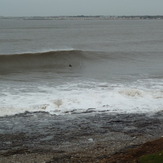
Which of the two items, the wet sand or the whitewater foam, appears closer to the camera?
the wet sand

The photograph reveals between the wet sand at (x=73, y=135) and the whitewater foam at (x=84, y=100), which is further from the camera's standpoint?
the whitewater foam at (x=84, y=100)

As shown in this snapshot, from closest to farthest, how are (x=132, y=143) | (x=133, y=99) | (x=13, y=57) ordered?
(x=132, y=143) → (x=133, y=99) → (x=13, y=57)

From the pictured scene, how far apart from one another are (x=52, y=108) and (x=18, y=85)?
5411 millimetres

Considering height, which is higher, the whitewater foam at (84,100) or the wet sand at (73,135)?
the whitewater foam at (84,100)

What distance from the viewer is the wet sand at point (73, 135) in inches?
347

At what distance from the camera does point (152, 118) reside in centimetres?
1231

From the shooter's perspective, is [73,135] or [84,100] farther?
[84,100]

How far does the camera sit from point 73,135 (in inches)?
413

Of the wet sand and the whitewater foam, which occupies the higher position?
the whitewater foam

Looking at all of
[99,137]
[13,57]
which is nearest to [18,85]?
[99,137]

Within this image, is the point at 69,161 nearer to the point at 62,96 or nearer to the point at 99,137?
the point at 99,137

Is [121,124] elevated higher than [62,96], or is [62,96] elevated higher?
[62,96]

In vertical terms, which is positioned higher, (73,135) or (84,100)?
(84,100)

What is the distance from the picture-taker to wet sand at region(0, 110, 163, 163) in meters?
8.82
